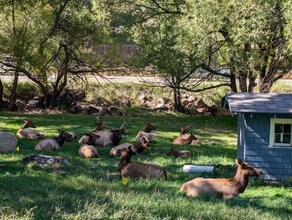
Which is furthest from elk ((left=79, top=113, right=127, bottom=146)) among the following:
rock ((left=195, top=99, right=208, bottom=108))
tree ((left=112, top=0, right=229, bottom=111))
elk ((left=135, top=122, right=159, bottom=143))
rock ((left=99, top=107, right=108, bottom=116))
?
rock ((left=195, top=99, right=208, bottom=108))

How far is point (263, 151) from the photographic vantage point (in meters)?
13.5

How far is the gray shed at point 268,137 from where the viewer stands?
1338 centimetres

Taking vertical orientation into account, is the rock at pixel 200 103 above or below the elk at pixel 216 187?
above

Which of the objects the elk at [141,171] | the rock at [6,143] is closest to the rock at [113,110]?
the rock at [6,143]

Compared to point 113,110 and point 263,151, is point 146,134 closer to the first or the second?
point 263,151

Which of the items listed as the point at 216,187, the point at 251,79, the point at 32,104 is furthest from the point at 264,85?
the point at 216,187

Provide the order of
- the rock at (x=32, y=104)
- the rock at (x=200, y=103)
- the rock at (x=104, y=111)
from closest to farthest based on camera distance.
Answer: the rock at (x=104, y=111)
the rock at (x=32, y=104)
the rock at (x=200, y=103)

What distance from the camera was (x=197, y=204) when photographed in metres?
8.59

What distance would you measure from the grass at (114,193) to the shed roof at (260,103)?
5.02 ft

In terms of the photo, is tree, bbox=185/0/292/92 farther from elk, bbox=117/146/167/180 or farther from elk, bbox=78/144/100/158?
elk, bbox=117/146/167/180

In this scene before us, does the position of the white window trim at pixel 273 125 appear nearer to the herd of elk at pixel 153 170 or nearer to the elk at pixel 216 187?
the herd of elk at pixel 153 170

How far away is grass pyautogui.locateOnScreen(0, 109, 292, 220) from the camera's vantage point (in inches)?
288

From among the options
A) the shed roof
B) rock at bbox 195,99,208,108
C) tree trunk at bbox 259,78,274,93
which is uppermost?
tree trunk at bbox 259,78,274,93

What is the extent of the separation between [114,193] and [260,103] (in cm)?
653
